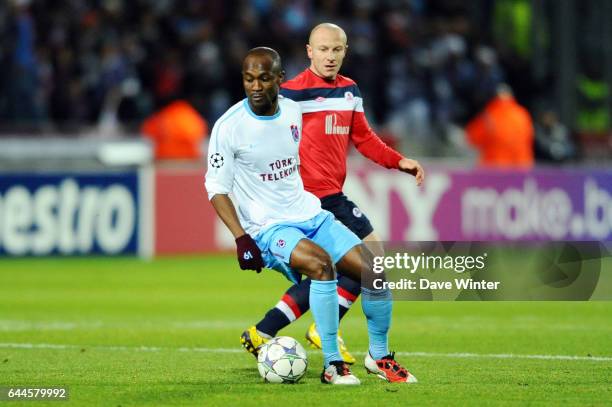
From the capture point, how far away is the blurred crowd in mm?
19047

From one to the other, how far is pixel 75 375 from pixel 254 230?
1.41 m

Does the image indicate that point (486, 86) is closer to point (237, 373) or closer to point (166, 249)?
point (166, 249)

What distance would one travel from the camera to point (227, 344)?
10.0 meters

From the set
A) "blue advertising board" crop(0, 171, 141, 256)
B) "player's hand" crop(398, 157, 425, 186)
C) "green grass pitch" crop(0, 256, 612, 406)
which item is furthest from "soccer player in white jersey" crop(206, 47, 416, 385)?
"blue advertising board" crop(0, 171, 141, 256)

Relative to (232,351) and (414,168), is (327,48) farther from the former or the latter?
(232,351)

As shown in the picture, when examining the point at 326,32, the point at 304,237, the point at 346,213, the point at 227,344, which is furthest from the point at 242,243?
the point at 227,344

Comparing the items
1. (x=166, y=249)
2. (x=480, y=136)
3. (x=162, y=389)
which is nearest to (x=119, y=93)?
(x=166, y=249)

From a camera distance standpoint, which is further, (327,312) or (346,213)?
(346,213)

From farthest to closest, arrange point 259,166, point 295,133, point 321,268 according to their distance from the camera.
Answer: point 295,133, point 259,166, point 321,268

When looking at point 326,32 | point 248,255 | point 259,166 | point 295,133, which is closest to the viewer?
point 248,255

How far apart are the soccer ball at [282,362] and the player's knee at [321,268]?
0.48 m

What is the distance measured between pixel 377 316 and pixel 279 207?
0.86 m

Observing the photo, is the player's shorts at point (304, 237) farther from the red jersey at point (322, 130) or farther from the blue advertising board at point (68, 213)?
the blue advertising board at point (68, 213)

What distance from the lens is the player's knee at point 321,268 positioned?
24.7 ft
